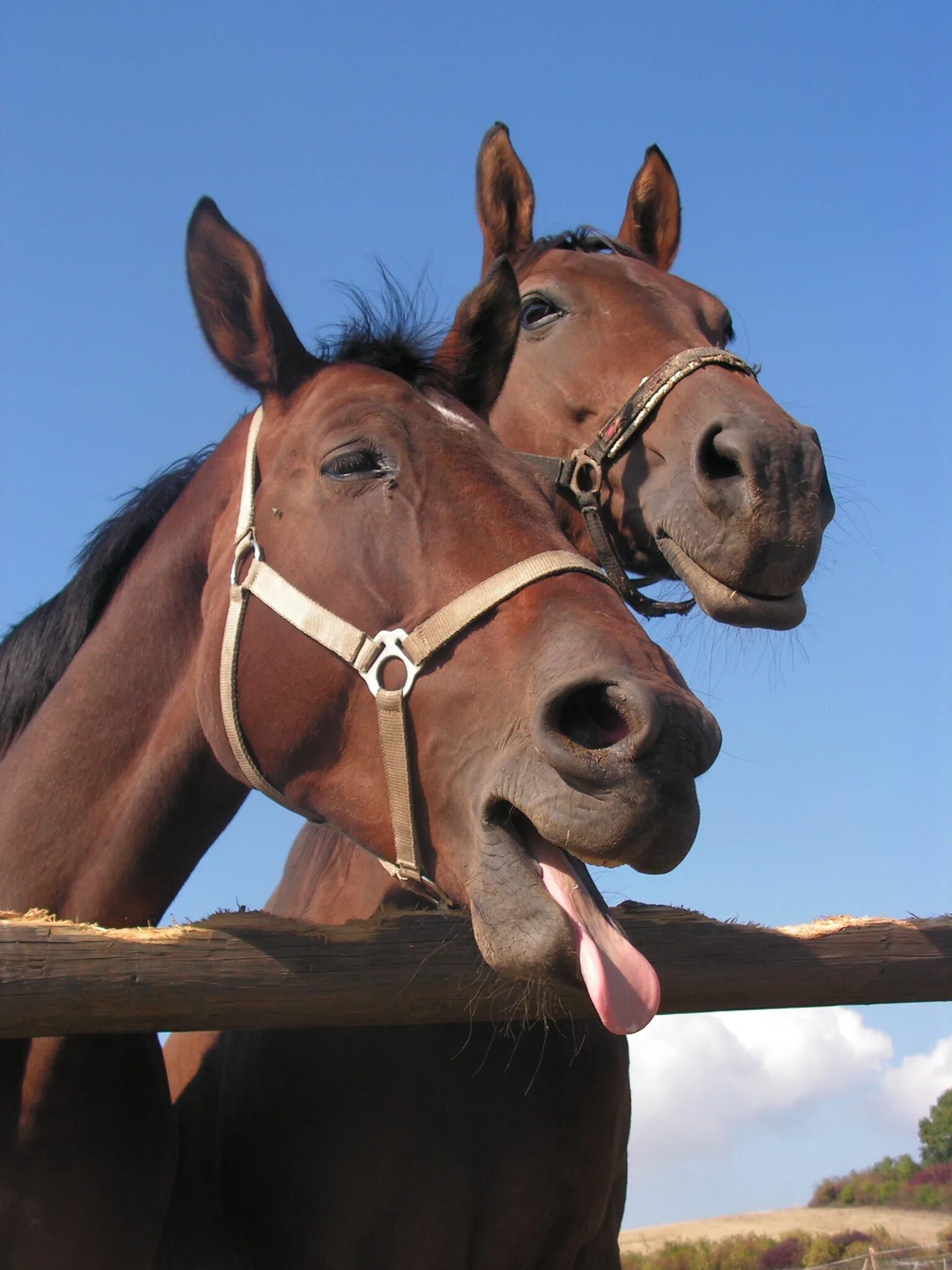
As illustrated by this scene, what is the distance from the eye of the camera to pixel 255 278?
3.14m

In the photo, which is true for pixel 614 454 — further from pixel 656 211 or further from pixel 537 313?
pixel 656 211

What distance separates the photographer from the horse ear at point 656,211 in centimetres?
525

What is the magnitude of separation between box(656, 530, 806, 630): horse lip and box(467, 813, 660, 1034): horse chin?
1292 mm

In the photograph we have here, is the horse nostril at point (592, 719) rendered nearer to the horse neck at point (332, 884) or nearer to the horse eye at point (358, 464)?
the horse eye at point (358, 464)

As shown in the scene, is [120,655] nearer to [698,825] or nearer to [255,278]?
[255,278]

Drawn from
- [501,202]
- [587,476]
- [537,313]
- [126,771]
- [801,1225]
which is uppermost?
[501,202]

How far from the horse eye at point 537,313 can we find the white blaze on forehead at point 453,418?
1465 millimetres

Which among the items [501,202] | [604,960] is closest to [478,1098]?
[604,960]

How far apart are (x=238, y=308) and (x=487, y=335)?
71 centimetres

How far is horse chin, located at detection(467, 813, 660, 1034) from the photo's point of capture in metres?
2.09

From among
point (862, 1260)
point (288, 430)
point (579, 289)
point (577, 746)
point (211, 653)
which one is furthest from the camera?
point (862, 1260)

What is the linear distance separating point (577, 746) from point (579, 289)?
263 centimetres

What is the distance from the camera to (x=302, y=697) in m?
2.71

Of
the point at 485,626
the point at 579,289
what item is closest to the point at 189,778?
the point at 485,626
